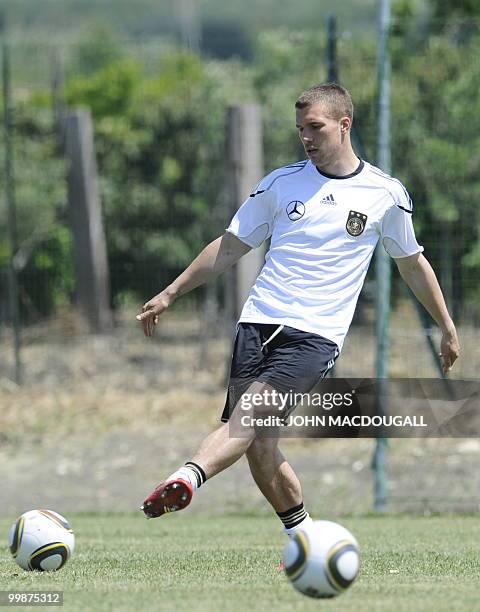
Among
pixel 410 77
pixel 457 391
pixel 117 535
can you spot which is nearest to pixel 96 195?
pixel 410 77

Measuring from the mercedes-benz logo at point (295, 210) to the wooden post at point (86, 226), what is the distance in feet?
25.7

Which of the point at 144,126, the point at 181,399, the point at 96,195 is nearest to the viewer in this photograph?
the point at 181,399

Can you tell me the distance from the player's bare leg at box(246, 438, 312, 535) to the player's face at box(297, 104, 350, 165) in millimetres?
1503

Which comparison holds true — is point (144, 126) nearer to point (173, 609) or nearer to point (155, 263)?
point (155, 263)

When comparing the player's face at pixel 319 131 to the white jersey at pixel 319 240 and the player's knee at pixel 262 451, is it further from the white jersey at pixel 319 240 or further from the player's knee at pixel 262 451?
the player's knee at pixel 262 451

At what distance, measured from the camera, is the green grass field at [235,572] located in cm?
519

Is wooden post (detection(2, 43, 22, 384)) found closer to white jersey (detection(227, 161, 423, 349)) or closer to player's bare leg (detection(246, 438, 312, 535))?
white jersey (detection(227, 161, 423, 349))

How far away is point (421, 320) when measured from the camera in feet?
39.4

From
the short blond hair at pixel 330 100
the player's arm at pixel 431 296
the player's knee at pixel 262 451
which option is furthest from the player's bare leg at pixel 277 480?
the short blond hair at pixel 330 100

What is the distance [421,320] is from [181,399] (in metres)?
3.37

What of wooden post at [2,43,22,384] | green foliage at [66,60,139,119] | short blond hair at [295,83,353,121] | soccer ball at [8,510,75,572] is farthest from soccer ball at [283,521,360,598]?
green foliage at [66,60,139,119]

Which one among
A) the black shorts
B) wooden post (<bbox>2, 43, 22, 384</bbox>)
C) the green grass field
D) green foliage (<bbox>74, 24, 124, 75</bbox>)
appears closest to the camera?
the green grass field

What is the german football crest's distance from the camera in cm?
666

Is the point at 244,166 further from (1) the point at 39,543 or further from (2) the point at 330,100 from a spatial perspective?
(1) the point at 39,543
